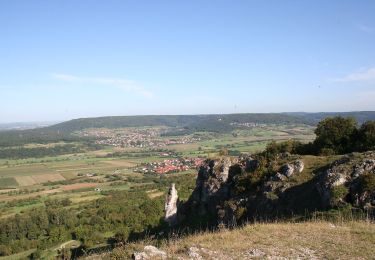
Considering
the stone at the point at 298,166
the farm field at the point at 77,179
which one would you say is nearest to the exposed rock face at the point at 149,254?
the stone at the point at 298,166

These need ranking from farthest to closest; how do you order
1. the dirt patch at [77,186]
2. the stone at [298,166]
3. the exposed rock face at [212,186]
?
the dirt patch at [77,186] → the exposed rock face at [212,186] → the stone at [298,166]

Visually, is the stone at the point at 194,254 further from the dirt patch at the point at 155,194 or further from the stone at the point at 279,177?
the dirt patch at the point at 155,194

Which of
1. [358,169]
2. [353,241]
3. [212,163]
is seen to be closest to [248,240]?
[353,241]

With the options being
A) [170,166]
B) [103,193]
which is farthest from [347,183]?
[170,166]

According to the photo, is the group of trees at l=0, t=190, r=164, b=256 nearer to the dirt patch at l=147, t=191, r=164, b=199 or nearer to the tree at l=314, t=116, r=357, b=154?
the dirt patch at l=147, t=191, r=164, b=199

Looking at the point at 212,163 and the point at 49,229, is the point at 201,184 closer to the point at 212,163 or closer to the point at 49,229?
the point at 212,163

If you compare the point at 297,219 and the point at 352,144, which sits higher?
the point at 352,144
